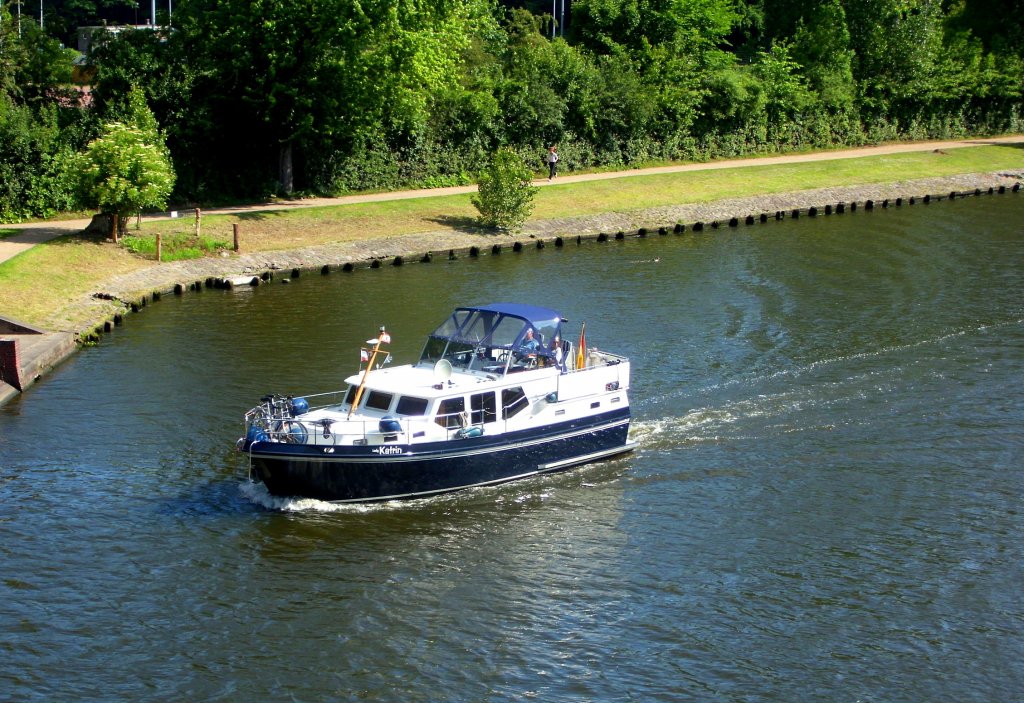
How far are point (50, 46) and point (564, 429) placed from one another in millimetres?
42464

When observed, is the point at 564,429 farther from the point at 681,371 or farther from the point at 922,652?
the point at 922,652

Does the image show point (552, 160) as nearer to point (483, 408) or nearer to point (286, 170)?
point (286, 170)

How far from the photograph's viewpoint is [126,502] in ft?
89.4

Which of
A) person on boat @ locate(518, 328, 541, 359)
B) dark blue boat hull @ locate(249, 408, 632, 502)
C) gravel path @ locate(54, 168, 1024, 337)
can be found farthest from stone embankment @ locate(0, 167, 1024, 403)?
person on boat @ locate(518, 328, 541, 359)

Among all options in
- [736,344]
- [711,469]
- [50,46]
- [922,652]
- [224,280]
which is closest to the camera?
[922,652]

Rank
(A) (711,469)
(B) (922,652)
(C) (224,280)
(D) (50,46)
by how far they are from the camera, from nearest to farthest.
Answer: (B) (922,652) < (A) (711,469) < (C) (224,280) < (D) (50,46)

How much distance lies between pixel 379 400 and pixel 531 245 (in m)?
30.1

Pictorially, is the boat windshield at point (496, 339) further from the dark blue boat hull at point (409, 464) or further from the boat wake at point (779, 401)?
the boat wake at point (779, 401)

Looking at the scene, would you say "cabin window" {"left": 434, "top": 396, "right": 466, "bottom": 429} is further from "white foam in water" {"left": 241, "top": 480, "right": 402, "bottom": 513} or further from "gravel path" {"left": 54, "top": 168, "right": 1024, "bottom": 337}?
"gravel path" {"left": 54, "top": 168, "right": 1024, "bottom": 337}

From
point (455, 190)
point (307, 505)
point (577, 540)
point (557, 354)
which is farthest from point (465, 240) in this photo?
point (577, 540)

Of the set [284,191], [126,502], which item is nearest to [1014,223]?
[284,191]

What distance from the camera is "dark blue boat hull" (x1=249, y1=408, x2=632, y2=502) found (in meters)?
26.7

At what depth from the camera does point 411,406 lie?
27984 millimetres

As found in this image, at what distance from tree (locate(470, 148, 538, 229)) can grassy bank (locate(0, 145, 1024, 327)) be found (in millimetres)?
1392
